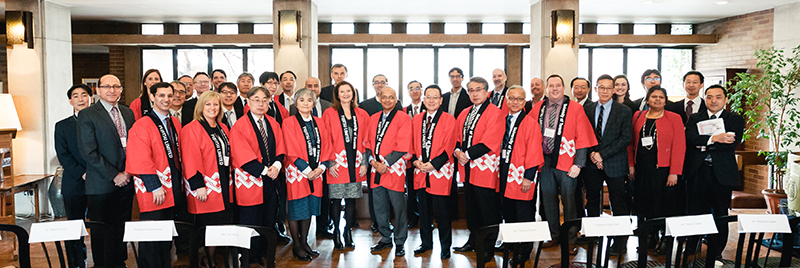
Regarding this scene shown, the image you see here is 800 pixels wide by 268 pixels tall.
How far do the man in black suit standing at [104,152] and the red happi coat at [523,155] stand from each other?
2759 mm

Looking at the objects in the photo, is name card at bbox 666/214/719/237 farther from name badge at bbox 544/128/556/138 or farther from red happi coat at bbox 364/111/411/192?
red happi coat at bbox 364/111/411/192

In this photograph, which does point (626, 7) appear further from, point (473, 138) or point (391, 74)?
point (473, 138)

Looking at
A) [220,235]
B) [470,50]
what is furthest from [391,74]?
[220,235]

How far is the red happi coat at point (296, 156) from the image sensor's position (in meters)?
3.52

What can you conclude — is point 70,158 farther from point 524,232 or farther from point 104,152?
point 524,232

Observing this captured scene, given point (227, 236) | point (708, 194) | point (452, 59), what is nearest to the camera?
point (227, 236)

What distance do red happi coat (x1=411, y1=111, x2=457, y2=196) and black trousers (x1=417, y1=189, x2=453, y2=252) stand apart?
6cm

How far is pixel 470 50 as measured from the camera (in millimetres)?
9445

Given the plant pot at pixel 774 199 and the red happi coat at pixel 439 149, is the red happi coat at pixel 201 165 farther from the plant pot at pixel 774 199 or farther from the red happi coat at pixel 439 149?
the plant pot at pixel 774 199

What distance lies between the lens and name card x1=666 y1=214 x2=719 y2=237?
2129mm

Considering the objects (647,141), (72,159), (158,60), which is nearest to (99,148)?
(72,159)

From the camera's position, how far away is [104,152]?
3125mm

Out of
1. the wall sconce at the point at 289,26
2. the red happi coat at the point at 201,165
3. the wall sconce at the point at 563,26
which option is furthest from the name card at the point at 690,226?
the wall sconce at the point at 289,26

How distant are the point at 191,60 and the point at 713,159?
8.99 m
